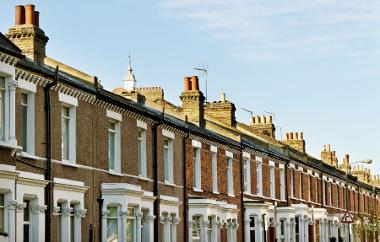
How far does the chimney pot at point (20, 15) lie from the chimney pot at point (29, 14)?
20cm

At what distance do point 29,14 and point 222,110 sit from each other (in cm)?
2445

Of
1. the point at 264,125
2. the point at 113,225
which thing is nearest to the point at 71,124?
the point at 113,225

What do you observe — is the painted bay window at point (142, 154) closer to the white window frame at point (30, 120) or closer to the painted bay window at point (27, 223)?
the white window frame at point (30, 120)

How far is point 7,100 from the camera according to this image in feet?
79.0

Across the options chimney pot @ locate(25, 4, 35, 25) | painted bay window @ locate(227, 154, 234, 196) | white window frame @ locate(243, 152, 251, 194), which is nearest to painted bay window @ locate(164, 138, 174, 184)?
painted bay window @ locate(227, 154, 234, 196)

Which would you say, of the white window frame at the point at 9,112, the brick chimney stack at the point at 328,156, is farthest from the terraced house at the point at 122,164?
the brick chimney stack at the point at 328,156

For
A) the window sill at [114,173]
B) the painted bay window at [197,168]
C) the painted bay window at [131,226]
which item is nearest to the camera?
the window sill at [114,173]

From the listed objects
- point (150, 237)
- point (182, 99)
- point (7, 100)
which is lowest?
point (150, 237)

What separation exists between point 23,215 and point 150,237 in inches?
382

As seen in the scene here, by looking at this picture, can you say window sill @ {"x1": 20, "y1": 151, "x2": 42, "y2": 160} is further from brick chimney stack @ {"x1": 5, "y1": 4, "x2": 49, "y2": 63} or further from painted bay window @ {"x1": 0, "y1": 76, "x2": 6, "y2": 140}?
brick chimney stack @ {"x1": 5, "y1": 4, "x2": 49, "y2": 63}

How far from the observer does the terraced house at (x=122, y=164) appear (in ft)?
85.1

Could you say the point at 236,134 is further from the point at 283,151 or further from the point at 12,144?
the point at 12,144

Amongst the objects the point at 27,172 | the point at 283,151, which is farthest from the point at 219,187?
the point at 27,172

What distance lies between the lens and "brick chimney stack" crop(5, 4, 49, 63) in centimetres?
2927
